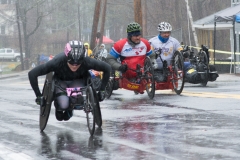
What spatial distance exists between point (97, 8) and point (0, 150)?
34311mm

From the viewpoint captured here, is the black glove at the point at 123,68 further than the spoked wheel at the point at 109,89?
No

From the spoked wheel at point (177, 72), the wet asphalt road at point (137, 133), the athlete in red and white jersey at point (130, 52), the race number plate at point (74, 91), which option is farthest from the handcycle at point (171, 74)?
the race number plate at point (74, 91)

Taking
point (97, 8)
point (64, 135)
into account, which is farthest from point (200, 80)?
point (97, 8)

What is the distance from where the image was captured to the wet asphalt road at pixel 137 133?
28.9 feet

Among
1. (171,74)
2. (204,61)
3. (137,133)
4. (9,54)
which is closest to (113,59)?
(171,74)

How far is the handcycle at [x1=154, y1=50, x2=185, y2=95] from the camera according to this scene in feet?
57.0

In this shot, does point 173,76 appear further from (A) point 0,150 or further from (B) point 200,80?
(A) point 0,150

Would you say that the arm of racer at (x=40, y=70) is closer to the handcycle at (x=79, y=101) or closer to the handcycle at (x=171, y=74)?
the handcycle at (x=79, y=101)

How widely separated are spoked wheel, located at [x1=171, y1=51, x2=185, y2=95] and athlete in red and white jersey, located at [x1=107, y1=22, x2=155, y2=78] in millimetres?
786

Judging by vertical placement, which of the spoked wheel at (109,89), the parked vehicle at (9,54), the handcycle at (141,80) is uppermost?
the handcycle at (141,80)

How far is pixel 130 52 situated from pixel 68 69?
5726 millimetres

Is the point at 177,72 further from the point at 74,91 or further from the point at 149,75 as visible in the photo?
the point at 74,91

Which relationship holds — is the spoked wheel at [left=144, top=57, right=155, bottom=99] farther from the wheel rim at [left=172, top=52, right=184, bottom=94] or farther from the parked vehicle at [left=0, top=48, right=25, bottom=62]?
the parked vehicle at [left=0, top=48, right=25, bottom=62]

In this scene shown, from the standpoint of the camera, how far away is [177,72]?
1731 centimetres
